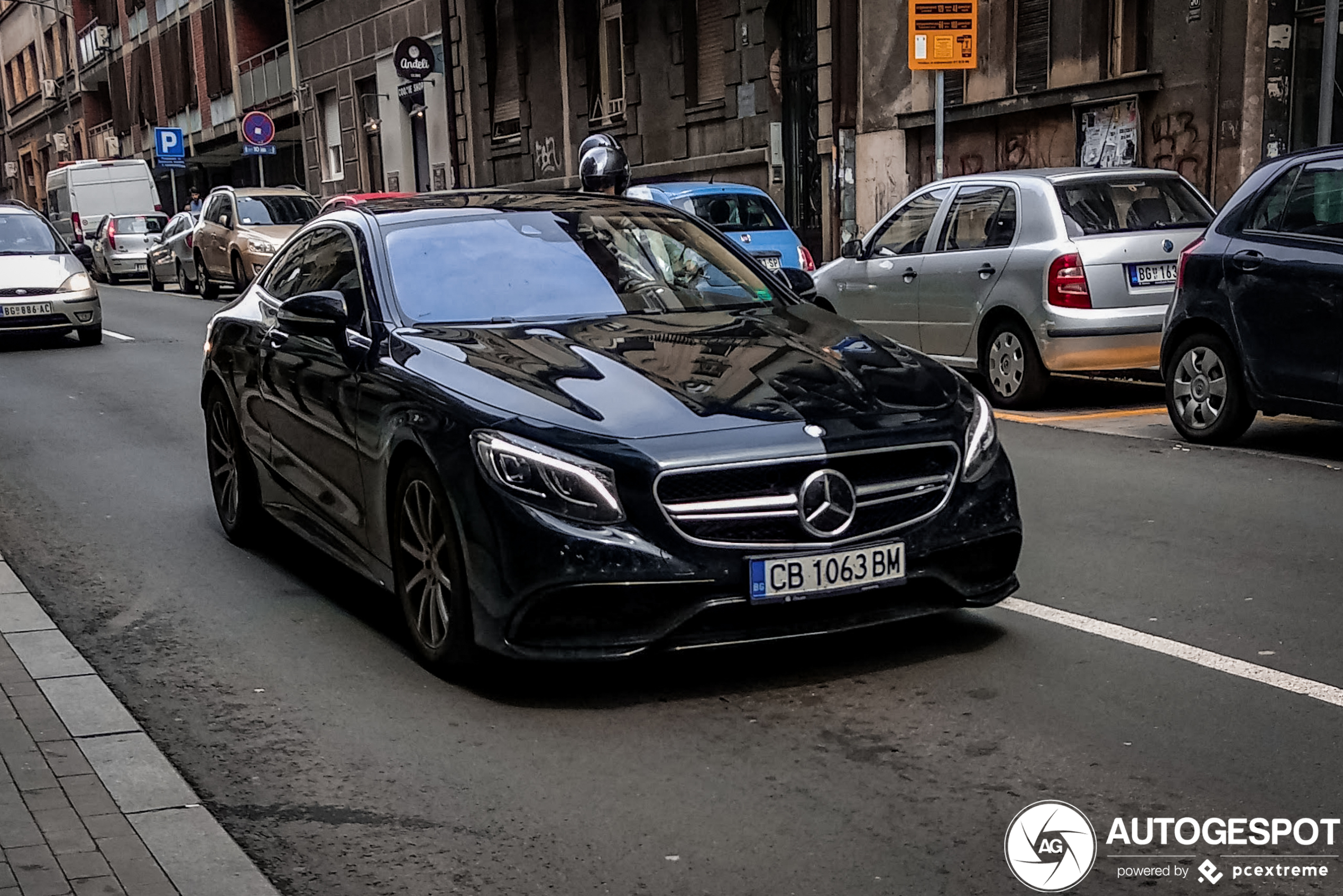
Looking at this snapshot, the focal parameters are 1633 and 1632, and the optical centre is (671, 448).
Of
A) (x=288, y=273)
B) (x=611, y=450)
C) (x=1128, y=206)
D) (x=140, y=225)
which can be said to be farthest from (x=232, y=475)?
(x=140, y=225)

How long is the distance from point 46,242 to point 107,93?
60.8 m

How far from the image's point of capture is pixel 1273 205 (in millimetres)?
8898

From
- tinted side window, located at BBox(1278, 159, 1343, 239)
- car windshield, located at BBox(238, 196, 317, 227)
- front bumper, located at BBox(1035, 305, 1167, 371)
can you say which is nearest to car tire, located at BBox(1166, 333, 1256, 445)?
tinted side window, located at BBox(1278, 159, 1343, 239)

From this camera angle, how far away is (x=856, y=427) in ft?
15.7

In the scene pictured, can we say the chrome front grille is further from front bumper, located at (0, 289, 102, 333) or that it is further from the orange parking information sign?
front bumper, located at (0, 289, 102, 333)

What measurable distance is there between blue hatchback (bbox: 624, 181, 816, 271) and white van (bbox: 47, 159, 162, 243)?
27601 mm

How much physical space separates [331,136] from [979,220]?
36.5 metres

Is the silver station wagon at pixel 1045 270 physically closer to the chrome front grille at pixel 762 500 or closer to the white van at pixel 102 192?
the chrome front grille at pixel 762 500

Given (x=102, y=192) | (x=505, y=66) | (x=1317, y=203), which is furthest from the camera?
(x=102, y=192)

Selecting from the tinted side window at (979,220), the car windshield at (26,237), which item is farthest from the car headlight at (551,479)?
the car windshield at (26,237)

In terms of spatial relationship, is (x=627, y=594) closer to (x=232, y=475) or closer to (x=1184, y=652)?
(x=1184, y=652)

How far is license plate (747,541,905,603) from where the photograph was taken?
15.2ft

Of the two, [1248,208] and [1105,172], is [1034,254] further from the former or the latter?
[1248,208]

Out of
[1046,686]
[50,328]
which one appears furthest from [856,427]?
[50,328]
